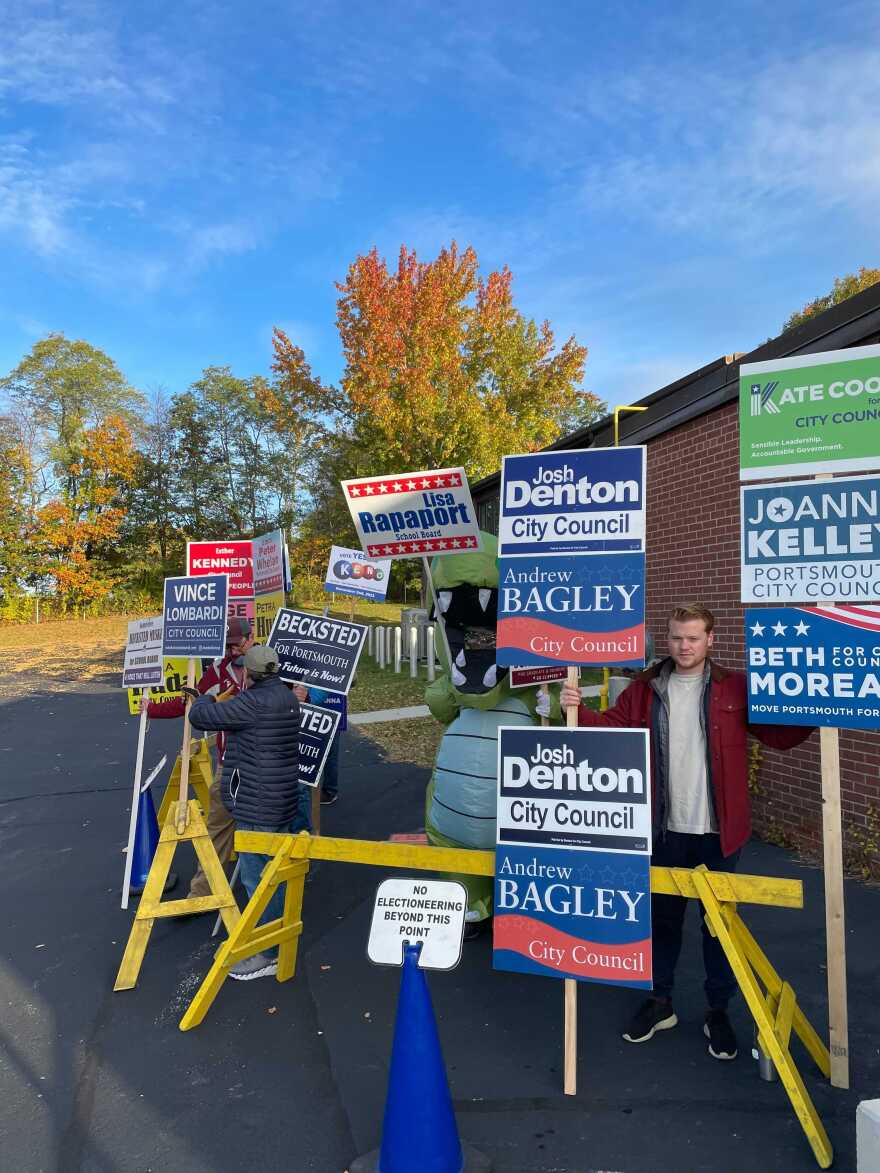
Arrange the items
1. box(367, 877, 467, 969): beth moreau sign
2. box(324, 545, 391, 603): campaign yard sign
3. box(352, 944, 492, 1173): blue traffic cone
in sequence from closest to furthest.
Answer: box(352, 944, 492, 1173): blue traffic cone < box(367, 877, 467, 969): beth moreau sign < box(324, 545, 391, 603): campaign yard sign

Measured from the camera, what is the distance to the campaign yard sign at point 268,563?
727 cm

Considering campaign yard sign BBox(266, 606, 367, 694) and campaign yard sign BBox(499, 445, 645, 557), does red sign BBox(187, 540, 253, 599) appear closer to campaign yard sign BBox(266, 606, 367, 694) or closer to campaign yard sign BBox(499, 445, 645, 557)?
campaign yard sign BBox(266, 606, 367, 694)

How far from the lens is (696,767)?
3369 mm

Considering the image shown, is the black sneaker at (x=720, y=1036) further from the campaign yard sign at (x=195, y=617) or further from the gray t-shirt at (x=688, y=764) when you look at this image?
the campaign yard sign at (x=195, y=617)

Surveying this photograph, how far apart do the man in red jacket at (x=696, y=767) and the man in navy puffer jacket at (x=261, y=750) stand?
6.03 feet

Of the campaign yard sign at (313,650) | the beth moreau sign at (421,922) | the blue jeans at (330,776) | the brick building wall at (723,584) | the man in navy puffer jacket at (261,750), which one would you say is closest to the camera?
the beth moreau sign at (421,922)

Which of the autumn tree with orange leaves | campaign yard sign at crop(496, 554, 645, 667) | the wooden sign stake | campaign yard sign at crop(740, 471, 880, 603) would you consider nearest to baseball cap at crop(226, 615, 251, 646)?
campaign yard sign at crop(496, 554, 645, 667)

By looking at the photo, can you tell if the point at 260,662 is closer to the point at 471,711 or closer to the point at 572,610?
the point at 471,711

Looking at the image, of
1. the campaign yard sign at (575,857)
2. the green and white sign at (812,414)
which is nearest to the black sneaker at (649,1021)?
the campaign yard sign at (575,857)

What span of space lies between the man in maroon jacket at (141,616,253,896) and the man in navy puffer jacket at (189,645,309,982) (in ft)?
1.99

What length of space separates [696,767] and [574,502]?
1.28m

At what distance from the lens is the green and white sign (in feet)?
10.4

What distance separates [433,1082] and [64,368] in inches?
1480

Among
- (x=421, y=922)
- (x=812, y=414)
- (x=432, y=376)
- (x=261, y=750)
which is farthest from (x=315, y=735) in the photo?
(x=432, y=376)
